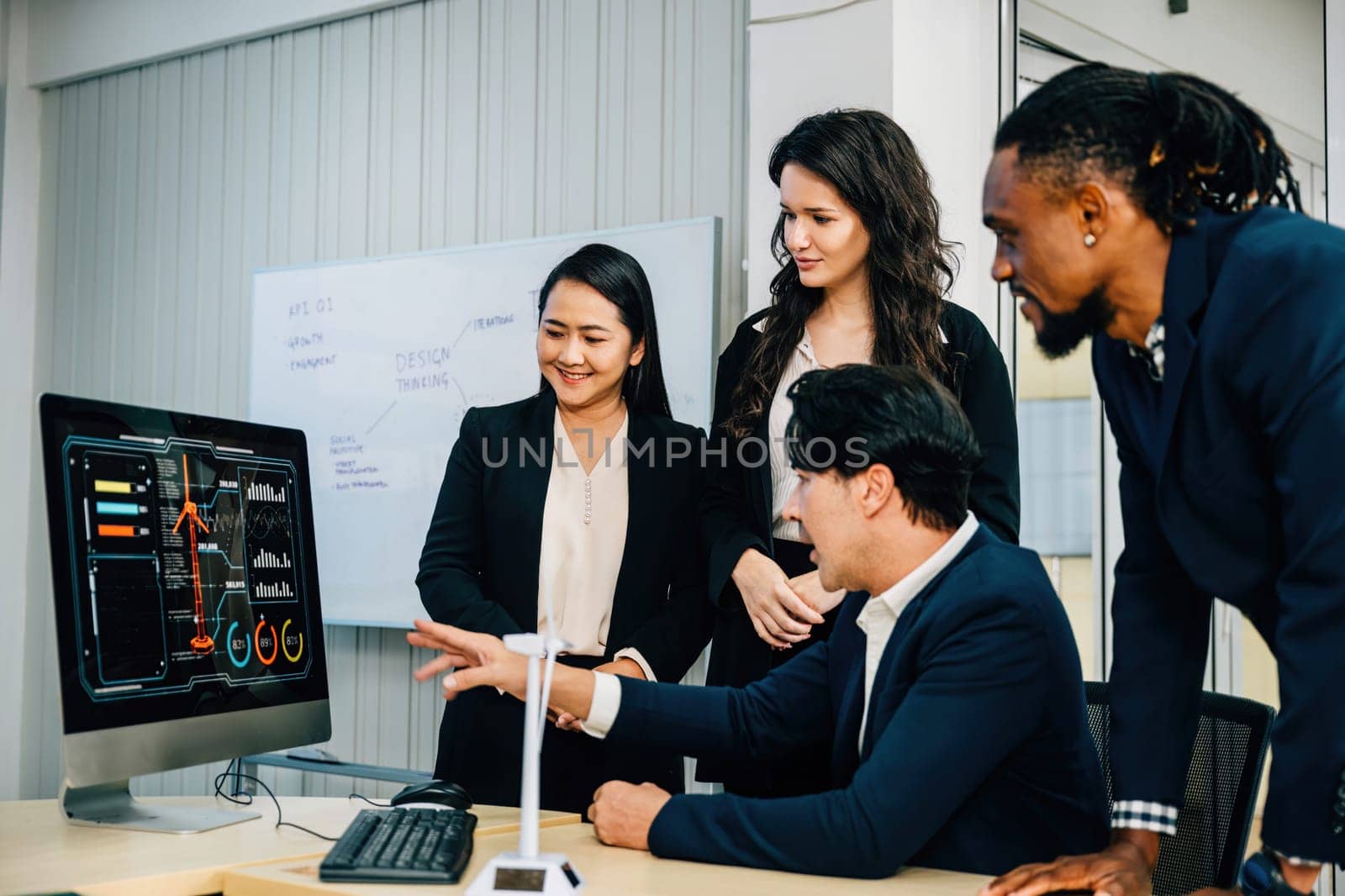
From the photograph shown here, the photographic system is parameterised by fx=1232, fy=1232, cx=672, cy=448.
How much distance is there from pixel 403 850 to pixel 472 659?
11.7 inches

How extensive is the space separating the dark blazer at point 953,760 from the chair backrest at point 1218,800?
106 millimetres

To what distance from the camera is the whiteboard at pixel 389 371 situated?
3.12m

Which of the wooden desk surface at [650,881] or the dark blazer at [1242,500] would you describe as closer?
the dark blazer at [1242,500]

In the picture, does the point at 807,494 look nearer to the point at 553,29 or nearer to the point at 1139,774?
the point at 1139,774

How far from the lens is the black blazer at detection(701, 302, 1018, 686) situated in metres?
1.81

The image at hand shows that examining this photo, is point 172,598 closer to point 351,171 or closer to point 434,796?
point 434,796

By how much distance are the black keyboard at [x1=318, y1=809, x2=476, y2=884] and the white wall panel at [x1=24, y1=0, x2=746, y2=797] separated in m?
1.73

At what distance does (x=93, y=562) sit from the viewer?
1428 mm

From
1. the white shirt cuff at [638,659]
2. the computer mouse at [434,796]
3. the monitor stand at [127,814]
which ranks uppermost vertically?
the white shirt cuff at [638,659]

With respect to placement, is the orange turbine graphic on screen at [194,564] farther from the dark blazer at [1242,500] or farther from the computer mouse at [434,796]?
the dark blazer at [1242,500]

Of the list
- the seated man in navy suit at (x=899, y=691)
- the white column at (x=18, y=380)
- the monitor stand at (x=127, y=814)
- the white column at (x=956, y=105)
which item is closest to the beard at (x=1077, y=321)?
the seated man in navy suit at (x=899, y=691)

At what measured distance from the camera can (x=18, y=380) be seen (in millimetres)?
4066

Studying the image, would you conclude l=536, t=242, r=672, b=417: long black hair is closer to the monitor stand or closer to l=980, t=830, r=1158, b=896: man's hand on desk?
the monitor stand

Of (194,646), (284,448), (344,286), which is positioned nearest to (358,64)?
(344,286)
